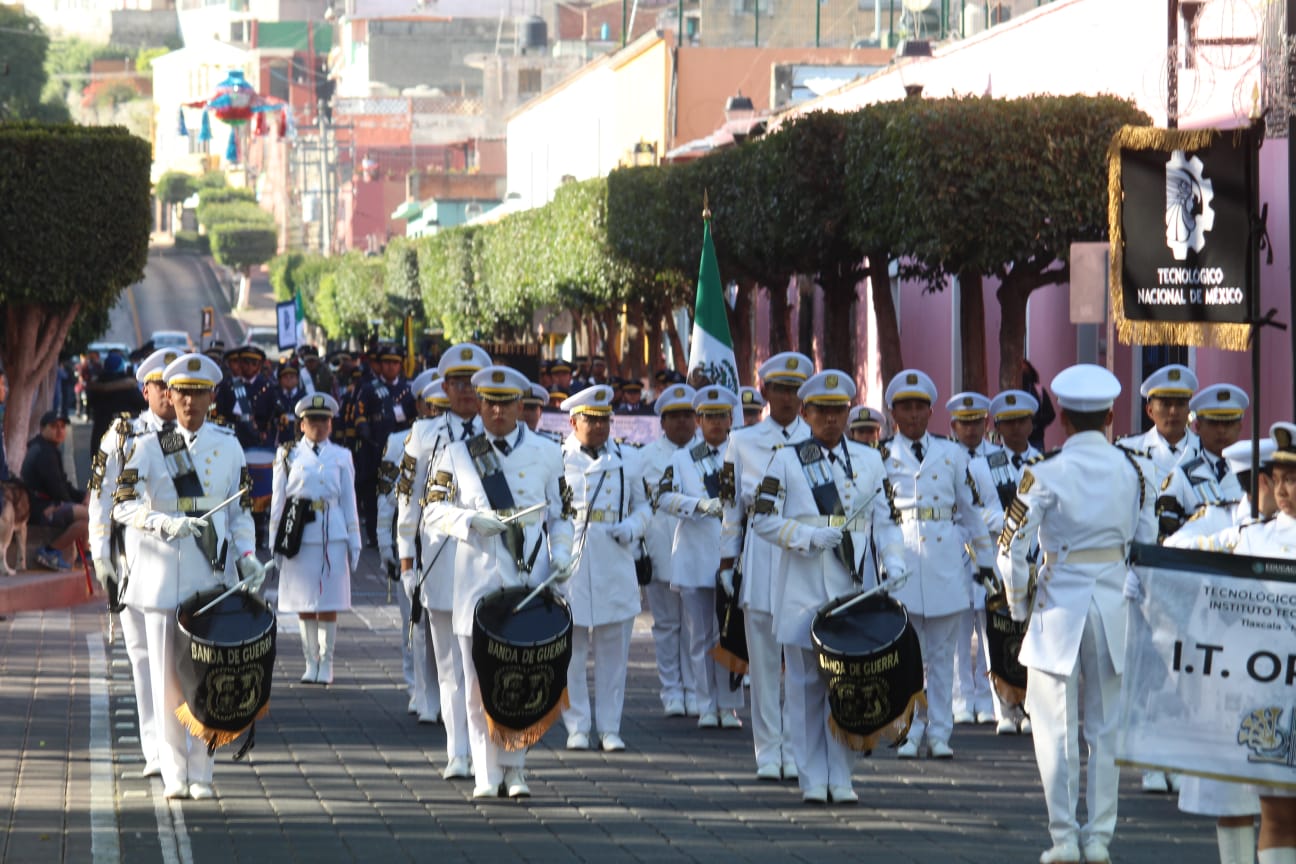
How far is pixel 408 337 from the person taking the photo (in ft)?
117

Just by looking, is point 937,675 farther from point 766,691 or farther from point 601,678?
point 601,678

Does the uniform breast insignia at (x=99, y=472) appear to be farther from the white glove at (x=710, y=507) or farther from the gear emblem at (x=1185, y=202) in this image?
the gear emblem at (x=1185, y=202)

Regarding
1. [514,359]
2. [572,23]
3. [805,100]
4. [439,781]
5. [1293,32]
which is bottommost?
[439,781]

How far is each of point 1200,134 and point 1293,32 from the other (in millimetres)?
763

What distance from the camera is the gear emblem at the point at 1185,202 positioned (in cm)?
1311

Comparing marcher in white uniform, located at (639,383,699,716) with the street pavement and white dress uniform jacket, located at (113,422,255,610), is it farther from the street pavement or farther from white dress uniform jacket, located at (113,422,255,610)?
white dress uniform jacket, located at (113,422,255,610)

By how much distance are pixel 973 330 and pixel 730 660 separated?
1284cm

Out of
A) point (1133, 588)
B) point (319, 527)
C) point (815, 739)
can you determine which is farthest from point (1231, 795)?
point (319, 527)

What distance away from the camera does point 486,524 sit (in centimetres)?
1093

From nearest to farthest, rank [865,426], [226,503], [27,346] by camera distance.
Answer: [226,503], [865,426], [27,346]

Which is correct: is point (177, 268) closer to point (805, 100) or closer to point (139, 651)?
point (805, 100)

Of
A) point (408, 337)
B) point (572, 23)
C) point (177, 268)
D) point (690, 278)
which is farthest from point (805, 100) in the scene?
point (177, 268)

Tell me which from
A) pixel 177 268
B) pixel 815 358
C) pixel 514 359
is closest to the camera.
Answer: pixel 514 359

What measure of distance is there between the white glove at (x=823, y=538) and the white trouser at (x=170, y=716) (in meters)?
2.98
